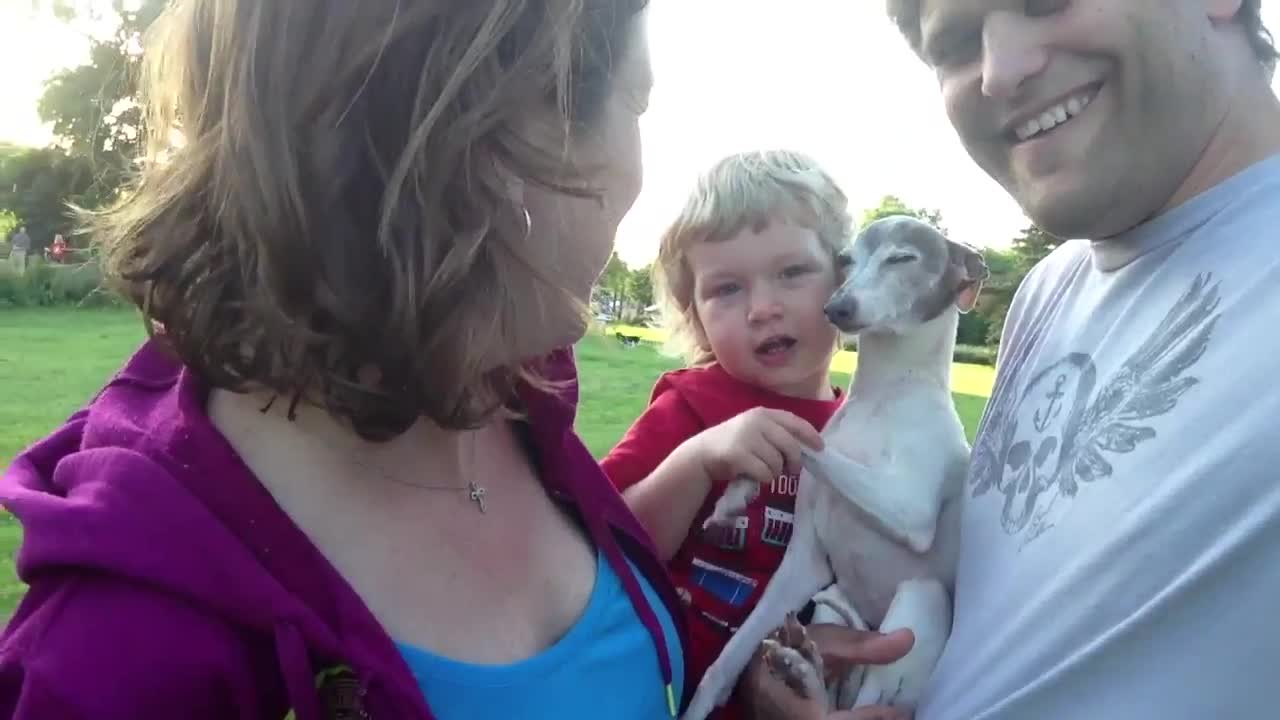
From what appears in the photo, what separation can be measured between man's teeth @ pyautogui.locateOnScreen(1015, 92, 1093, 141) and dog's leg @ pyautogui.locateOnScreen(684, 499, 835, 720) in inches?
25.3

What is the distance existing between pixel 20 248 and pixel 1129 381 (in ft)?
18.5

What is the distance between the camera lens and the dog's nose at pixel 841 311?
4.95 feet

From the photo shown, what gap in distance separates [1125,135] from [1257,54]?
0.76ft

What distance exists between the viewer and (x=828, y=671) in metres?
1.38

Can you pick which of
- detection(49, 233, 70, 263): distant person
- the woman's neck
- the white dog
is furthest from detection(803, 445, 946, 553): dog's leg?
detection(49, 233, 70, 263): distant person

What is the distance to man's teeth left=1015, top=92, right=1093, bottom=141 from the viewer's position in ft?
3.46

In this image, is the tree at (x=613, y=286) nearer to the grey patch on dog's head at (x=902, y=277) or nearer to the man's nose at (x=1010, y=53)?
the grey patch on dog's head at (x=902, y=277)

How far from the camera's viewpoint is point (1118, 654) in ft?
2.94

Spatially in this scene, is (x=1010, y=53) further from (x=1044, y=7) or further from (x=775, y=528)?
(x=775, y=528)

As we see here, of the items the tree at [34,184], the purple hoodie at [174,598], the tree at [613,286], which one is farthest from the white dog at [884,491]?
the tree at [34,184]

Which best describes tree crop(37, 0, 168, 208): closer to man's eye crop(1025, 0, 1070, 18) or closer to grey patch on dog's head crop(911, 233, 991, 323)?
man's eye crop(1025, 0, 1070, 18)

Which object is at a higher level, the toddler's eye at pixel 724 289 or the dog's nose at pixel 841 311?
the dog's nose at pixel 841 311

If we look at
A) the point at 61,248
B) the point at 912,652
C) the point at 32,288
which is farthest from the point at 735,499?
the point at 32,288

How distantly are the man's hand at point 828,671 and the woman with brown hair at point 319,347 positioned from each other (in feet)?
1.47
